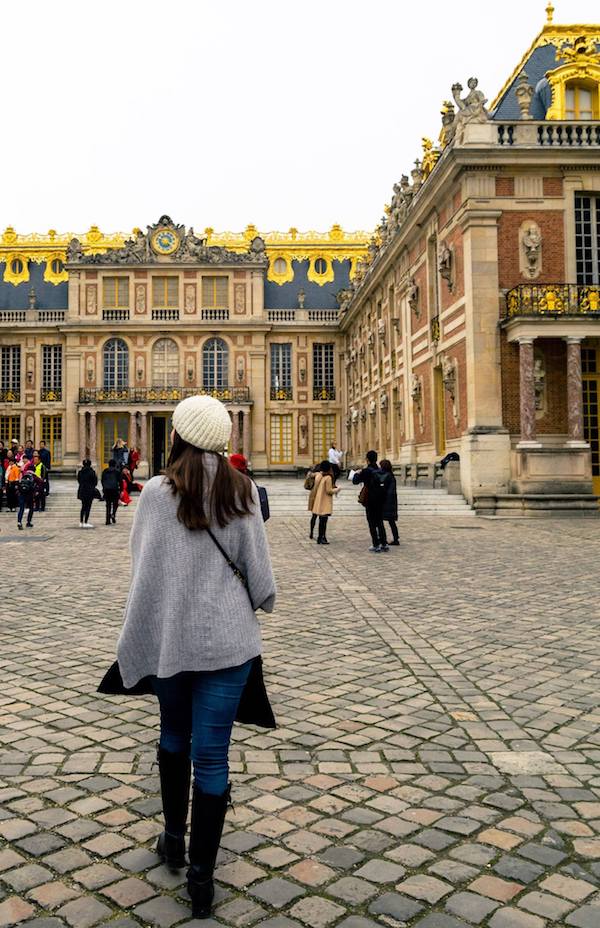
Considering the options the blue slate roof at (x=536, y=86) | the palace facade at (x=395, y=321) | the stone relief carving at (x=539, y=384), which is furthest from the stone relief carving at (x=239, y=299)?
the stone relief carving at (x=539, y=384)

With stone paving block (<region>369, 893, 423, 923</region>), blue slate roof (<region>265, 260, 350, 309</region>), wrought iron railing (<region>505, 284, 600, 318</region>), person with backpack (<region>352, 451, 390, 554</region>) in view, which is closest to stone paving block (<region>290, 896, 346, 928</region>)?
stone paving block (<region>369, 893, 423, 923</region>)

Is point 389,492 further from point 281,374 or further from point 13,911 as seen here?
point 281,374

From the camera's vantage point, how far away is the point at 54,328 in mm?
42750

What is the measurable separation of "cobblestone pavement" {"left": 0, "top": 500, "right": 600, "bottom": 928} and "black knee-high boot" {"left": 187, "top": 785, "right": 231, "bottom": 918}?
0.07 m

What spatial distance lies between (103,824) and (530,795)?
1.77 meters

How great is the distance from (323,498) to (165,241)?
107ft

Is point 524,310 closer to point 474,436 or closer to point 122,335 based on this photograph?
point 474,436

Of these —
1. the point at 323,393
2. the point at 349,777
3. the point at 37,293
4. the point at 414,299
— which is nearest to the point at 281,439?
the point at 323,393

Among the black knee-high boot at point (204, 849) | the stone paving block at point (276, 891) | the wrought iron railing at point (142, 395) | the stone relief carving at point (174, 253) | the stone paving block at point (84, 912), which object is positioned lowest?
the stone paving block at point (276, 891)

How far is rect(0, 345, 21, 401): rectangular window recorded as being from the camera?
141ft

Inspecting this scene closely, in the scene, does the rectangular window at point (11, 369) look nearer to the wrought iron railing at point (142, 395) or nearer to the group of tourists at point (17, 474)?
the wrought iron railing at point (142, 395)

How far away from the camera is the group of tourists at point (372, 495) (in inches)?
481

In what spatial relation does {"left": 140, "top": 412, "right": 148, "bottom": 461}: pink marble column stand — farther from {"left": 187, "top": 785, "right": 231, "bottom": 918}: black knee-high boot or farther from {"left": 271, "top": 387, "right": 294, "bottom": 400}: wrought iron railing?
{"left": 187, "top": 785, "right": 231, "bottom": 918}: black knee-high boot

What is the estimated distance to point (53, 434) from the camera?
42750mm
